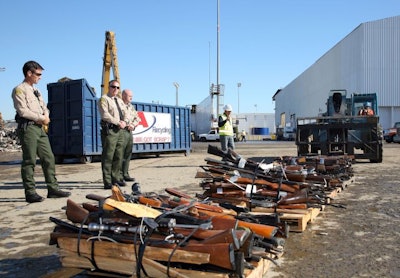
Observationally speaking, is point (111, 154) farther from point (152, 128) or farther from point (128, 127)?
point (152, 128)

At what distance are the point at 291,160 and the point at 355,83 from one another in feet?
116

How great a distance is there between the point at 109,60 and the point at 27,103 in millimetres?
9116

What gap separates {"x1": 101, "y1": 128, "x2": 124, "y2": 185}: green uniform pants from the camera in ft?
25.3

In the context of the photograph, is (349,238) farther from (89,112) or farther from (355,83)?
(355,83)

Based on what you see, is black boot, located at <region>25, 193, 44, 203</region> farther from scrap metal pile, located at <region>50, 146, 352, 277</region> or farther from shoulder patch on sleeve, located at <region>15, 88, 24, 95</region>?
scrap metal pile, located at <region>50, 146, 352, 277</region>

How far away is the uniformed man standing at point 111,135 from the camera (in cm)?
772

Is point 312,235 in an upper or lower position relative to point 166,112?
lower

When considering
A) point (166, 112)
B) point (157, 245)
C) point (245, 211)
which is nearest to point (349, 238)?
point (245, 211)

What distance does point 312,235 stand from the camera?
4523 mm

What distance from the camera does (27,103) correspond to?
6344 millimetres

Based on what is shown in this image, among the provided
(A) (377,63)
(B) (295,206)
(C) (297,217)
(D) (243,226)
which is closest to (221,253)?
(D) (243,226)

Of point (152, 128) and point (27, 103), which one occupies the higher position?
point (27, 103)

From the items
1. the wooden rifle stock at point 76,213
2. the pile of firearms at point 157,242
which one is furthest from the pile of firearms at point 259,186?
the wooden rifle stock at point 76,213

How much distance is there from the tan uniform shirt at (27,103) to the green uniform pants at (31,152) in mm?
171
